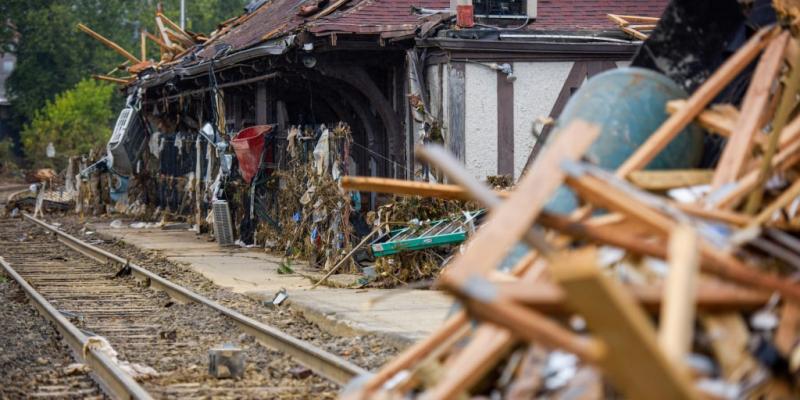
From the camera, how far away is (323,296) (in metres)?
15.2

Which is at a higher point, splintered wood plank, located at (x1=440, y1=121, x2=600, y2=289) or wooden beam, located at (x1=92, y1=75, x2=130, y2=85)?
splintered wood plank, located at (x1=440, y1=121, x2=600, y2=289)

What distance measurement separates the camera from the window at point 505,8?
20109mm

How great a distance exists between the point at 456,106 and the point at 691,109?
40.8 feet

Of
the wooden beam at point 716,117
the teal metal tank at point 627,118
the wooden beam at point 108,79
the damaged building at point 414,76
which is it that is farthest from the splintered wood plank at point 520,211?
the wooden beam at point 108,79

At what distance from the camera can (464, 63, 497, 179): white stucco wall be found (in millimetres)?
18969

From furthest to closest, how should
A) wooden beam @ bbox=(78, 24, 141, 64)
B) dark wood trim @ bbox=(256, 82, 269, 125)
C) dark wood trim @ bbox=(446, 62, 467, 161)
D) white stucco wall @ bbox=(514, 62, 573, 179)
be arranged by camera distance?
wooden beam @ bbox=(78, 24, 141, 64) < dark wood trim @ bbox=(256, 82, 269, 125) < white stucco wall @ bbox=(514, 62, 573, 179) < dark wood trim @ bbox=(446, 62, 467, 161)

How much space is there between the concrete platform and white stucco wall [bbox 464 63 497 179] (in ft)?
10.2

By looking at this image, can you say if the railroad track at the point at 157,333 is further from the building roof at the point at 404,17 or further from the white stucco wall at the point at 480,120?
the white stucco wall at the point at 480,120

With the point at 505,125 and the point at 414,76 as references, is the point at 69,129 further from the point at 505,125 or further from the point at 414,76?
the point at 505,125

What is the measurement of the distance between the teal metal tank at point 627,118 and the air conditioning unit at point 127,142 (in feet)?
88.6

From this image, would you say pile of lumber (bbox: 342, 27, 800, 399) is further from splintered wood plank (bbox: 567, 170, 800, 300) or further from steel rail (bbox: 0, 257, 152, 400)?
steel rail (bbox: 0, 257, 152, 400)

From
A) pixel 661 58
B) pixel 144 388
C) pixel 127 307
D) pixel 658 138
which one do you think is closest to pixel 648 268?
pixel 658 138

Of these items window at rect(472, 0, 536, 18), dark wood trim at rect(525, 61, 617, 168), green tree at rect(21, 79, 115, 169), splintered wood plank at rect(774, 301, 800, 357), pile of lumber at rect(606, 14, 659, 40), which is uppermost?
window at rect(472, 0, 536, 18)

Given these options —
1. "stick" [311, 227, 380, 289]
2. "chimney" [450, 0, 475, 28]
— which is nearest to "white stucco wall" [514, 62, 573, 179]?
"chimney" [450, 0, 475, 28]
